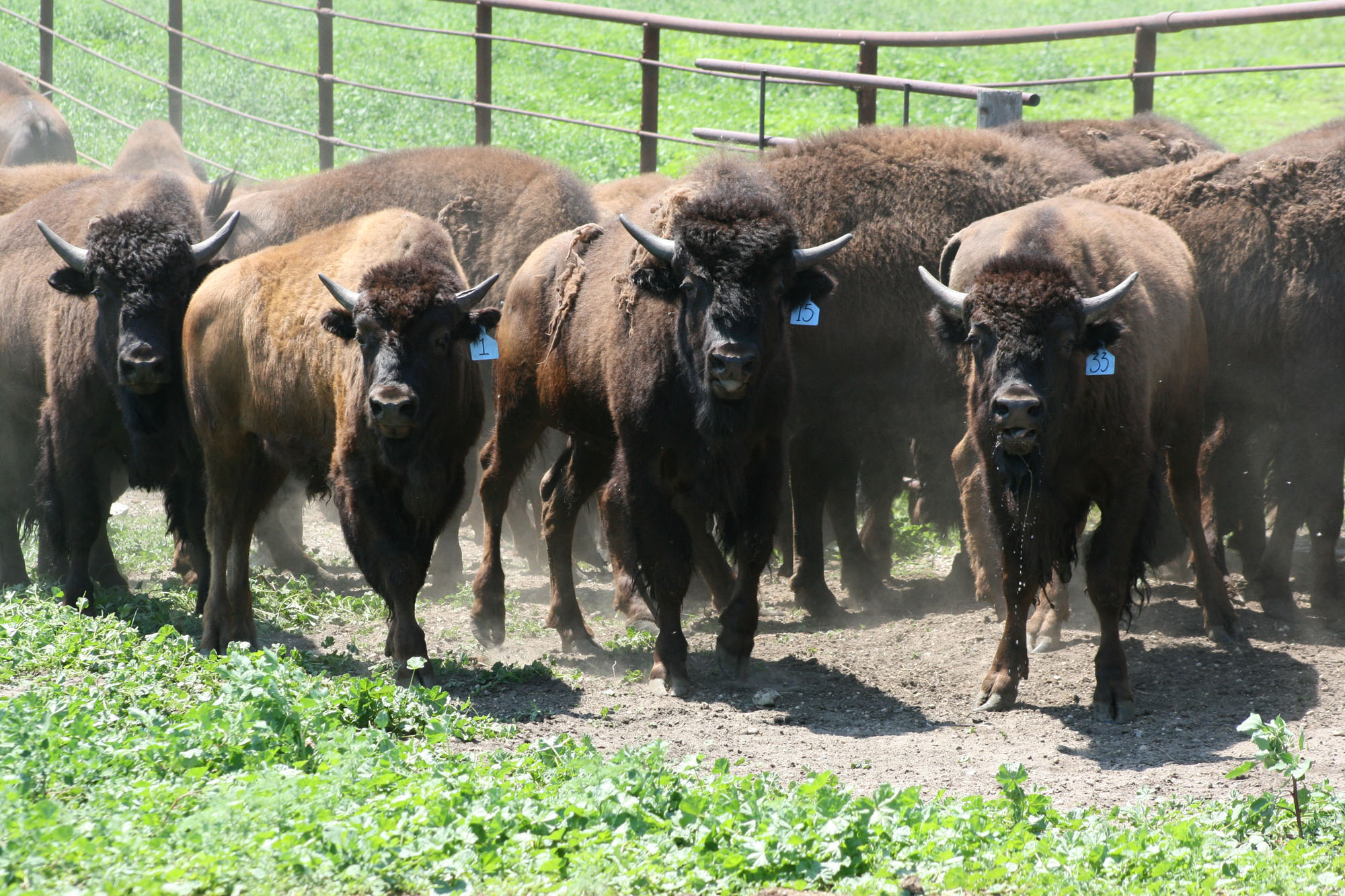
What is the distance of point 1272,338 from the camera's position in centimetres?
782

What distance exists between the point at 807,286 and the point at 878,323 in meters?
1.64

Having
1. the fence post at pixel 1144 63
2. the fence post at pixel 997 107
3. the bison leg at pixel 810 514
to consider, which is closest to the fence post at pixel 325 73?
the fence post at pixel 997 107

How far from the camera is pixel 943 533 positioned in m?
8.95

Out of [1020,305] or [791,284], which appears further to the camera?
[791,284]

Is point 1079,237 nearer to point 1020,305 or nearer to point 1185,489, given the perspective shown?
point 1020,305

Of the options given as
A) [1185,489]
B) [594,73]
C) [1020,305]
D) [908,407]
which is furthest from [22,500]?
[594,73]

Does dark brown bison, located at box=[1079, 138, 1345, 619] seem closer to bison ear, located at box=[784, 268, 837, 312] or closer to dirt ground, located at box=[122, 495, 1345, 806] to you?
dirt ground, located at box=[122, 495, 1345, 806]

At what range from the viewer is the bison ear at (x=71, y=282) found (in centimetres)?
779

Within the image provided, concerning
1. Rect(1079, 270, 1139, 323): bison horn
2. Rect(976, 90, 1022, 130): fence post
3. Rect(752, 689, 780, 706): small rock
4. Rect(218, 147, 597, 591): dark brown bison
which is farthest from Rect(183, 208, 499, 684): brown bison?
Rect(976, 90, 1022, 130): fence post

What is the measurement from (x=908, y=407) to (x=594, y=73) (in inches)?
738

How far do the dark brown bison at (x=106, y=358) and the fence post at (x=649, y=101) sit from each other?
455 cm

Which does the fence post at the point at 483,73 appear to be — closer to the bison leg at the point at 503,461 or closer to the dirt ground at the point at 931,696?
the bison leg at the point at 503,461

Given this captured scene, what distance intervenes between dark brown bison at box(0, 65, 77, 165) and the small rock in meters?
11.9

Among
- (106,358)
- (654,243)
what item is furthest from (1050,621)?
(106,358)
